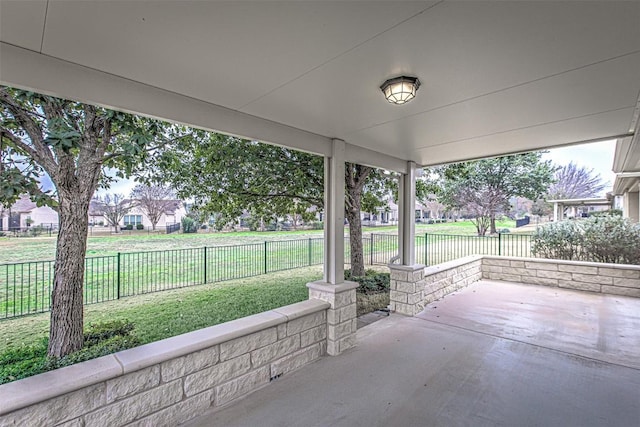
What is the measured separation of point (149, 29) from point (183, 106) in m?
0.82

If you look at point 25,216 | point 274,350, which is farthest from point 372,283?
point 25,216

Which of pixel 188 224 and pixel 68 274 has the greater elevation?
pixel 188 224

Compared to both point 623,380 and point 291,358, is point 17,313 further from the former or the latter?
point 623,380

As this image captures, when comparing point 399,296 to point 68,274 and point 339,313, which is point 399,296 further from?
point 68,274

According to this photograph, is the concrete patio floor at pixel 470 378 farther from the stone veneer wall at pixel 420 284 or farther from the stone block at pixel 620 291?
the stone block at pixel 620 291

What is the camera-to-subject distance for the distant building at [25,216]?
3781 millimetres

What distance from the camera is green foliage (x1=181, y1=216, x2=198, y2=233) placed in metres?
6.19

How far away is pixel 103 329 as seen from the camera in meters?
3.86

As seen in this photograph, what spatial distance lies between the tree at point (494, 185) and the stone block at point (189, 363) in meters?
10.9

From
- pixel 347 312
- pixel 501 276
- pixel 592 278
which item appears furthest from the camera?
pixel 501 276

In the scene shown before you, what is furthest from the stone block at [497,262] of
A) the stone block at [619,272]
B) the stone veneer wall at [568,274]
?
the stone block at [619,272]

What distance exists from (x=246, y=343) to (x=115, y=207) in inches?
161

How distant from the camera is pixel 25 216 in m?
3.97

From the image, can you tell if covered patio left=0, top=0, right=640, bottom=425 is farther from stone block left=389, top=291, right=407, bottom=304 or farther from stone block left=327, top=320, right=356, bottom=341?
stone block left=389, top=291, right=407, bottom=304
